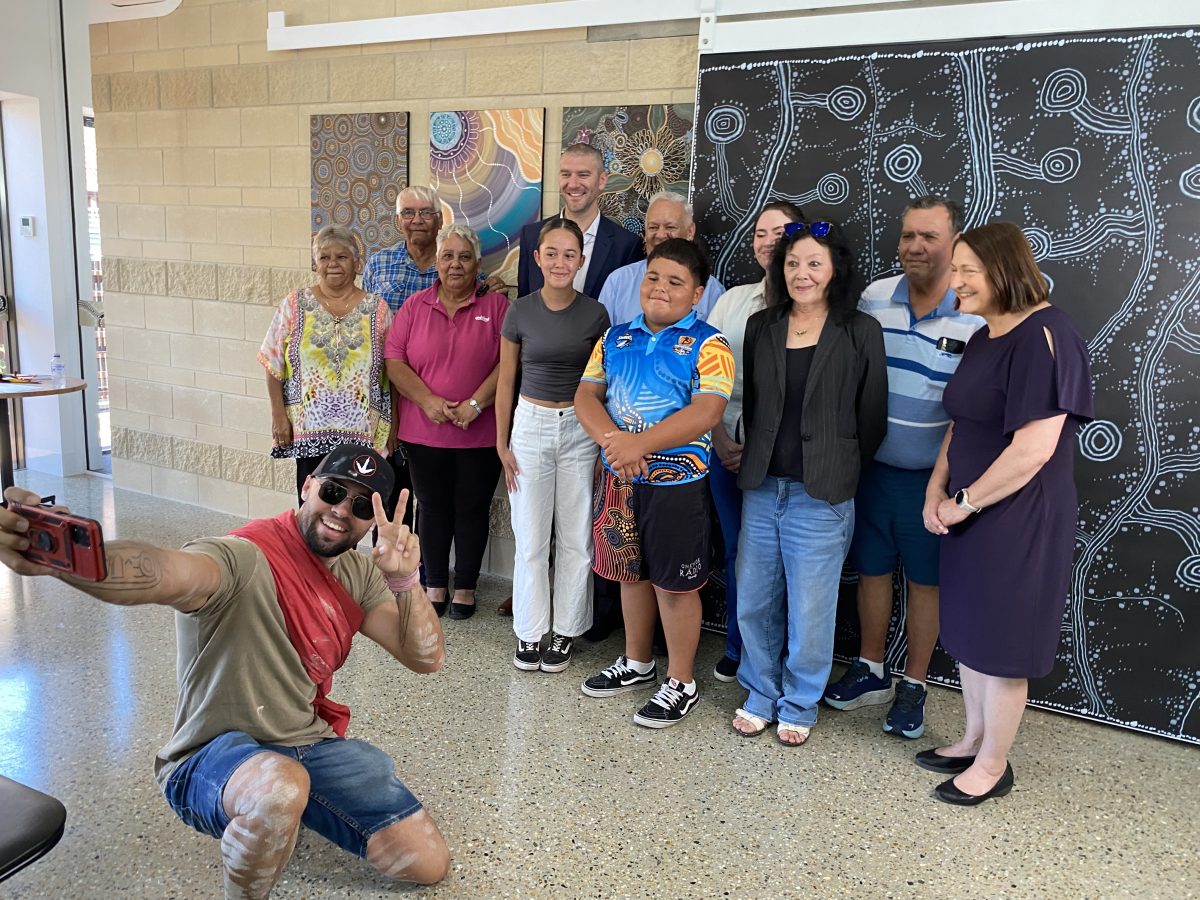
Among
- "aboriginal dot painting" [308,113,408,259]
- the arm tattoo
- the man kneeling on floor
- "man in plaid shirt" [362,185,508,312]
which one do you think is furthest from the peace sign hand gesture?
"aboriginal dot painting" [308,113,408,259]

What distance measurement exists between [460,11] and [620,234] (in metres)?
1.39

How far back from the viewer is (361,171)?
445cm

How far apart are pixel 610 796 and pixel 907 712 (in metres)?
1.11

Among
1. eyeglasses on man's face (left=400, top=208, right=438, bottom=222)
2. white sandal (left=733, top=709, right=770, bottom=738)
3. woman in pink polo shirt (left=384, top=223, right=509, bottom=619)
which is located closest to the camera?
white sandal (left=733, top=709, right=770, bottom=738)

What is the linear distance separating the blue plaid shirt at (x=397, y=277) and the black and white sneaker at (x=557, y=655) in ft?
5.36

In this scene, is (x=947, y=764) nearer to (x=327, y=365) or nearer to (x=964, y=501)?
(x=964, y=501)

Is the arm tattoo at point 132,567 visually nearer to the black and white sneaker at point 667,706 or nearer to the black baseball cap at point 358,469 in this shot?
the black baseball cap at point 358,469

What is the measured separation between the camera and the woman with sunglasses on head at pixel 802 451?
277 cm

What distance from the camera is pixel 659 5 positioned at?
359 cm

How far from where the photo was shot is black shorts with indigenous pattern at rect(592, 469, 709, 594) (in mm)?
2922

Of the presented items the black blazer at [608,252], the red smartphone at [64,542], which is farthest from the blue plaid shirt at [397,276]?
the red smartphone at [64,542]

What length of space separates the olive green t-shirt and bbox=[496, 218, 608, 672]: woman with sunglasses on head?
4.65 ft

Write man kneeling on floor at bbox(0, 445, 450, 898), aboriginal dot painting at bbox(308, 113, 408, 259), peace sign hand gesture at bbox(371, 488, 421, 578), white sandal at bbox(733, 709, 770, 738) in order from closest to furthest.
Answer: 1. man kneeling on floor at bbox(0, 445, 450, 898)
2. peace sign hand gesture at bbox(371, 488, 421, 578)
3. white sandal at bbox(733, 709, 770, 738)
4. aboriginal dot painting at bbox(308, 113, 408, 259)

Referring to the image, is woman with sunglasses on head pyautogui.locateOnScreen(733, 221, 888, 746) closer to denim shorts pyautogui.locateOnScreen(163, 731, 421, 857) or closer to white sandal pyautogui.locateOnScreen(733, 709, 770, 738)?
A: white sandal pyautogui.locateOnScreen(733, 709, 770, 738)
